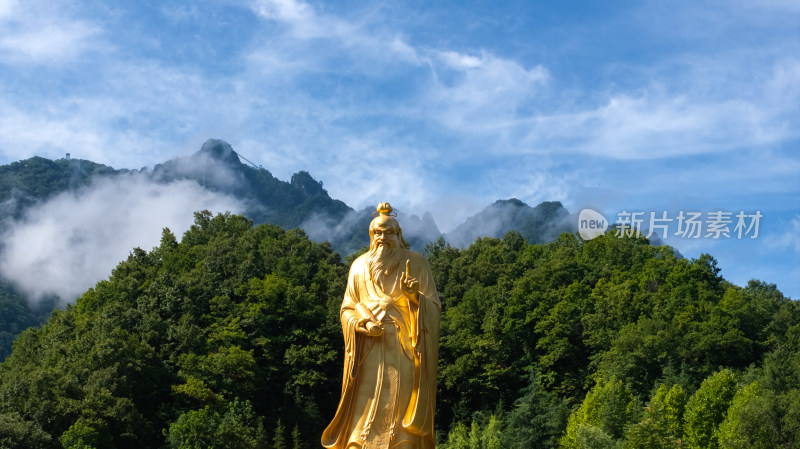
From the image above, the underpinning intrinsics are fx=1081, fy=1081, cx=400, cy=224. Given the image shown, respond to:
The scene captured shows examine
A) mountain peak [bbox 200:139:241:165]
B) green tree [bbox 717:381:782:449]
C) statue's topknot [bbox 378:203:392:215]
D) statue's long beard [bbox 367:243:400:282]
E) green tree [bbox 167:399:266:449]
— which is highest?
mountain peak [bbox 200:139:241:165]

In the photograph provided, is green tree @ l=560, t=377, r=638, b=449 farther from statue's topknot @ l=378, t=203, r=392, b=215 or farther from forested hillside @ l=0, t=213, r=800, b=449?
statue's topknot @ l=378, t=203, r=392, b=215

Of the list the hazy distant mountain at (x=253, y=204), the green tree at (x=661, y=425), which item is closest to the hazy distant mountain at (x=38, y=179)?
the hazy distant mountain at (x=253, y=204)

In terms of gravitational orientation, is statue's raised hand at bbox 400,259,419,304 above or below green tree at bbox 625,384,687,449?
above

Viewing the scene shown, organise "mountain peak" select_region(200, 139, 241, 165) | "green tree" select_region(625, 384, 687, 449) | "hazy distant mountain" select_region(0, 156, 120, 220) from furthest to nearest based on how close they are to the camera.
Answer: "mountain peak" select_region(200, 139, 241, 165), "hazy distant mountain" select_region(0, 156, 120, 220), "green tree" select_region(625, 384, 687, 449)

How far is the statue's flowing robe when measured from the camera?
524 inches

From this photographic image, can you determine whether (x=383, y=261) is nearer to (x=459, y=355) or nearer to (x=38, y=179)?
(x=459, y=355)

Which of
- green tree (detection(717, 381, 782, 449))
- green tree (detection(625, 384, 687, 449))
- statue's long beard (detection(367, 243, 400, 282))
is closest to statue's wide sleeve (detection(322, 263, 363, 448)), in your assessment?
statue's long beard (detection(367, 243, 400, 282))

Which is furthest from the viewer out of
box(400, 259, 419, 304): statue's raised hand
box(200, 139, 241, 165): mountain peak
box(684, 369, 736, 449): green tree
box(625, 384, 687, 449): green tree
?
box(200, 139, 241, 165): mountain peak

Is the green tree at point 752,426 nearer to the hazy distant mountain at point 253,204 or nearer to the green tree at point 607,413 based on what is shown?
the green tree at point 607,413

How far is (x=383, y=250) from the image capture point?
1412 cm

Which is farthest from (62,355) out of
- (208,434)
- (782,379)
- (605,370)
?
(782,379)

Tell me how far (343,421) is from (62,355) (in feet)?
69.3

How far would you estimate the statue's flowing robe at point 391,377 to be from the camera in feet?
43.7

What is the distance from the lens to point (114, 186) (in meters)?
85.6
